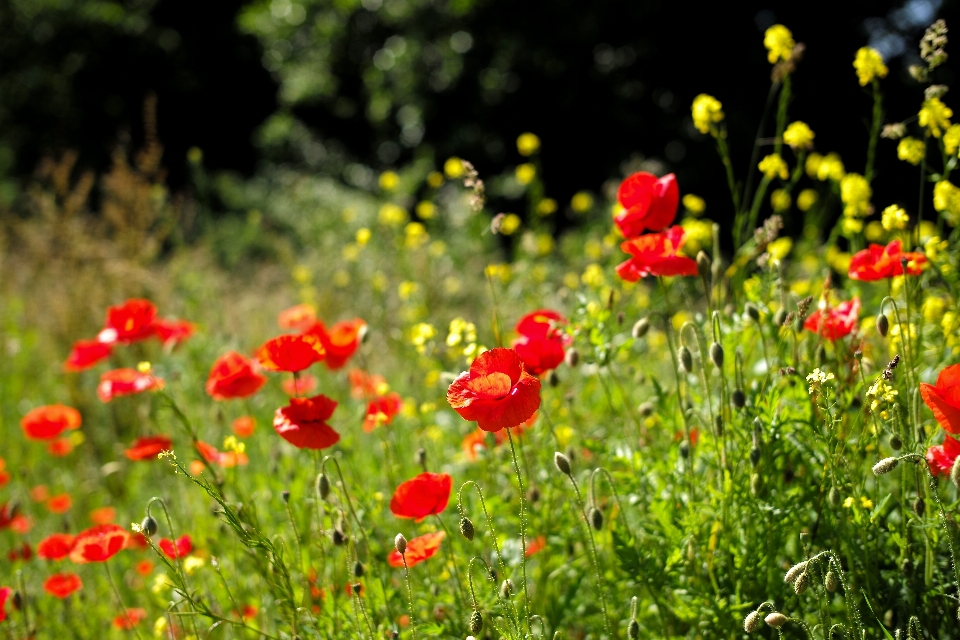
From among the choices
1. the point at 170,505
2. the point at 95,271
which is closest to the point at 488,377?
the point at 170,505

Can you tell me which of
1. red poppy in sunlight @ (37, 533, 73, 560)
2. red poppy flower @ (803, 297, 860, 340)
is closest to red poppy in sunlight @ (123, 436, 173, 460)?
red poppy in sunlight @ (37, 533, 73, 560)

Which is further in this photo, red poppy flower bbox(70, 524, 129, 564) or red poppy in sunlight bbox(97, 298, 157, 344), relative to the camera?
red poppy in sunlight bbox(97, 298, 157, 344)

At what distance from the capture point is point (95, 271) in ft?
15.3

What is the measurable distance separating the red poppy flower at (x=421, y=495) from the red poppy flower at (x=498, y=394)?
27 cm

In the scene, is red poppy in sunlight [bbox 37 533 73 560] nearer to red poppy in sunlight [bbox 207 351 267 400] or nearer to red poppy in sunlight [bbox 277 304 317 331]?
red poppy in sunlight [bbox 207 351 267 400]

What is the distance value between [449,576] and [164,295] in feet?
9.99

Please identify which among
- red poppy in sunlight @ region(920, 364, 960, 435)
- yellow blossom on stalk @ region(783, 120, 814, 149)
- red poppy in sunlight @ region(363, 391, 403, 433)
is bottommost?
red poppy in sunlight @ region(920, 364, 960, 435)

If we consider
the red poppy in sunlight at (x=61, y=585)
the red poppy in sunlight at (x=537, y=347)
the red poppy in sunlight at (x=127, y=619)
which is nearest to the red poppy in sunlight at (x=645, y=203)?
the red poppy in sunlight at (x=537, y=347)

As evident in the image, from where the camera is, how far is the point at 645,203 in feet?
5.66

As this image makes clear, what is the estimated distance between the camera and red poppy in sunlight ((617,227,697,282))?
1.66 meters

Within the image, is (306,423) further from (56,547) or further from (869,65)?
(869,65)

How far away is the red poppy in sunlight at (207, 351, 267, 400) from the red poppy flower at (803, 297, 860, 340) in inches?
51.0

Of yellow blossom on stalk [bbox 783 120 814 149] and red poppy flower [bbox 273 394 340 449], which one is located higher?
yellow blossom on stalk [bbox 783 120 814 149]

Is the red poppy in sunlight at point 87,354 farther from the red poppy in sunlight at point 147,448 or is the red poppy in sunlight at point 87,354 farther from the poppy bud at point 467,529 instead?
the poppy bud at point 467,529
